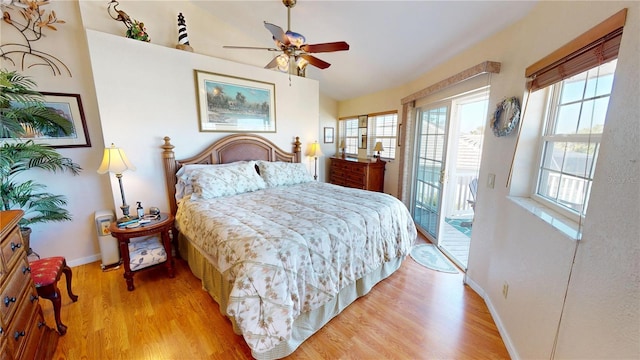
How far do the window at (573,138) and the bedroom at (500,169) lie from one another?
22 centimetres

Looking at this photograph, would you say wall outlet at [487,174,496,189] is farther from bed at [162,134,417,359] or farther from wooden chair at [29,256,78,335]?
wooden chair at [29,256,78,335]

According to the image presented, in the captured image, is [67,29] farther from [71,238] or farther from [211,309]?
[211,309]

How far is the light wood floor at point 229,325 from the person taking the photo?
156 cm

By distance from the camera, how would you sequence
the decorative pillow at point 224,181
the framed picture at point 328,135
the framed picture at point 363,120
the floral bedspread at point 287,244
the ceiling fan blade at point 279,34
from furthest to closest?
the framed picture at point 328,135
the framed picture at point 363,120
the decorative pillow at point 224,181
the ceiling fan blade at point 279,34
the floral bedspread at point 287,244

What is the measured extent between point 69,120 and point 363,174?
387 cm

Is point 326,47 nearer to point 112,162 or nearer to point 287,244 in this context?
point 287,244

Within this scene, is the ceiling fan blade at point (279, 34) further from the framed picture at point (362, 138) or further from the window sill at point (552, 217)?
the framed picture at point (362, 138)

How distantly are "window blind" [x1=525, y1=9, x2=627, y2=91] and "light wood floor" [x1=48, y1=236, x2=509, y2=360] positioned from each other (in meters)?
1.76

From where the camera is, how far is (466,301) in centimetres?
205

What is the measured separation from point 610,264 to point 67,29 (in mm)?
4263

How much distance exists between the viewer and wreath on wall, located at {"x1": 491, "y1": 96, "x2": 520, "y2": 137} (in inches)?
67.9

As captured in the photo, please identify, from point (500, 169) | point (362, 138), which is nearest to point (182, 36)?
point (362, 138)

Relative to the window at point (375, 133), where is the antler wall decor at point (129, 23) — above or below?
above

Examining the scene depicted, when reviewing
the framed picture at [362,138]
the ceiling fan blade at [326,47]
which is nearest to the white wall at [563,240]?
the ceiling fan blade at [326,47]
